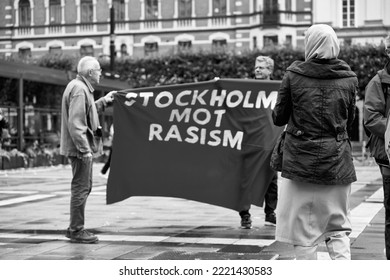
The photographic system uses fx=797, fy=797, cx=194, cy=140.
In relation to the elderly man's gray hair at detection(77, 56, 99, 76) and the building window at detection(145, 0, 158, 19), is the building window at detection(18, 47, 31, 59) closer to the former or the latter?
the building window at detection(145, 0, 158, 19)

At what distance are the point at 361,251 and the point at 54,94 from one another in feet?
17.3

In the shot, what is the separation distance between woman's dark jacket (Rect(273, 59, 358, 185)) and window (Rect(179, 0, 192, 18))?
1040 millimetres

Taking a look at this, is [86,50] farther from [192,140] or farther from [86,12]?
[192,140]

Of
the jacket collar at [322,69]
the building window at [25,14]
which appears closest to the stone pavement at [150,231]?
the jacket collar at [322,69]

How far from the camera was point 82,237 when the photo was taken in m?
6.80

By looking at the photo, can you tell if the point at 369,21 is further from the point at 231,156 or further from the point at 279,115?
the point at 231,156

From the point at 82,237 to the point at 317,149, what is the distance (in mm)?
2830

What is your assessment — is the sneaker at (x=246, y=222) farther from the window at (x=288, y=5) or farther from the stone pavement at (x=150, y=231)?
the window at (x=288, y=5)

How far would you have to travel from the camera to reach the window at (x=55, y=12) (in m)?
5.23

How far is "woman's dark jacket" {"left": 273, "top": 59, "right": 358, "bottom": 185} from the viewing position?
465cm

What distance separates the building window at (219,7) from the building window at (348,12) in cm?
100

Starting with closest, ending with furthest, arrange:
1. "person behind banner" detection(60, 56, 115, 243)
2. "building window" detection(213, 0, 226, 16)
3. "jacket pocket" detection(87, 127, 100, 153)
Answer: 1. "building window" detection(213, 0, 226, 16)
2. "person behind banner" detection(60, 56, 115, 243)
3. "jacket pocket" detection(87, 127, 100, 153)

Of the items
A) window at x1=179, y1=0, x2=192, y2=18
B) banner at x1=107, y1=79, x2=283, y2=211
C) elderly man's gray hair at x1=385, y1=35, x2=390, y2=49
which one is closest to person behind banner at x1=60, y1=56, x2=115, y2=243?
banner at x1=107, y1=79, x2=283, y2=211
